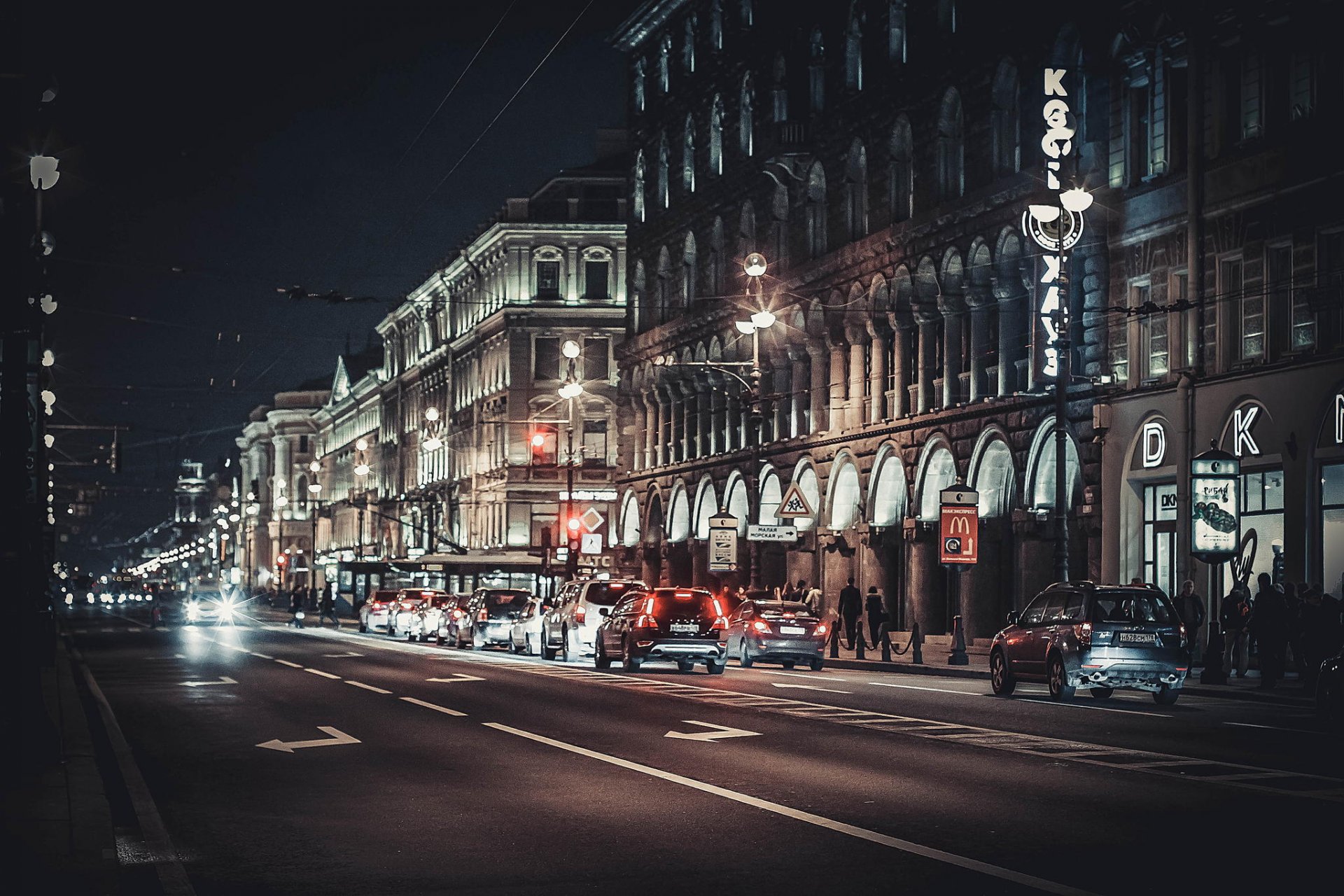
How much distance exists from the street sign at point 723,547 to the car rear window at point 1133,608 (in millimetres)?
21878

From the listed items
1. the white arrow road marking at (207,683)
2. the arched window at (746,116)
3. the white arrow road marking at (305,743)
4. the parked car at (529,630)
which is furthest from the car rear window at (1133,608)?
the arched window at (746,116)

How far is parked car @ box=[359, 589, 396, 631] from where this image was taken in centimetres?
7169

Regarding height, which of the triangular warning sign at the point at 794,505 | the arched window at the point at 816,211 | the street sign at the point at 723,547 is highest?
the arched window at the point at 816,211

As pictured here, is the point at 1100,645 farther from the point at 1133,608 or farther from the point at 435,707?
the point at 435,707

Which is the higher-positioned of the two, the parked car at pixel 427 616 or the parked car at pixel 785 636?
the parked car at pixel 785 636

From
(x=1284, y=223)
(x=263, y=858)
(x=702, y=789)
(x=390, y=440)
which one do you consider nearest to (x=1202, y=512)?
(x=1284, y=223)

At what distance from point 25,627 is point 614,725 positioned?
7.04 meters

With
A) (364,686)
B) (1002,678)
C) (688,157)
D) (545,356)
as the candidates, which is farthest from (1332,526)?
(545,356)

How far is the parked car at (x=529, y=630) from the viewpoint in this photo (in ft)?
155

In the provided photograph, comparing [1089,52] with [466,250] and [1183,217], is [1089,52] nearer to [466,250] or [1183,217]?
[1183,217]

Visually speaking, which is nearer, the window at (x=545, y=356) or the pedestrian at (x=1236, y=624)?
the pedestrian at (x=1236, y=624)

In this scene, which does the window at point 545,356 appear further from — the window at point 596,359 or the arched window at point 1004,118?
the arched window at point 1004,118

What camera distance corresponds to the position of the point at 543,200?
315 ft

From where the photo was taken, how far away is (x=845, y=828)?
40.5 feet
